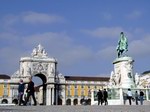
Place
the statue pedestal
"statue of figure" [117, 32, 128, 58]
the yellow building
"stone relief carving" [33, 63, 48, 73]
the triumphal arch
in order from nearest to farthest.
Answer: the statue pedestal, "statue of figure" [117, 32, 128, 58], the triumphal arch, "stone relief carving" [33, 63, 48, 73], the yellow building

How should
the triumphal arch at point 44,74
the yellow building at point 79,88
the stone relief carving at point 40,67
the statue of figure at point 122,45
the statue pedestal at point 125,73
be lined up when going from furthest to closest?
the yellow building at point 79,88
the stone relief carving at point 40,67
the triumphal arch at point 44,74
the statue of figure at point 122,45
the statue pedestal at point 125,73

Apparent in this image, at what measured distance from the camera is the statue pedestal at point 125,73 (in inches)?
1064

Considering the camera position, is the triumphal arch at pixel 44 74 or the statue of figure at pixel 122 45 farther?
the triumphal arch at pixel 44 74

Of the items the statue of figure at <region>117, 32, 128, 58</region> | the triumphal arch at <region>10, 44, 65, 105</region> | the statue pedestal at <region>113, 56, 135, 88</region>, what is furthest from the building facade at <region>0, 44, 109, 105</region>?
the statue pedestal at <region>113, 56, 135, 88</region>

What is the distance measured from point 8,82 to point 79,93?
63.5 ft

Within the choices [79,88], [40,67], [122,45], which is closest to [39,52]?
[40,67]

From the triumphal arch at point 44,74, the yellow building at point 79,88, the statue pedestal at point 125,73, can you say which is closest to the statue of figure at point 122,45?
the statue pedestal at point 125,73

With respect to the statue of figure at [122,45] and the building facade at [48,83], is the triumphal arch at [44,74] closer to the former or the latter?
the building facade at [48,83]

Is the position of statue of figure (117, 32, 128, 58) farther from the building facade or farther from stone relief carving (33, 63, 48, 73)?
stone relief carving (33, 63, 48, 73)

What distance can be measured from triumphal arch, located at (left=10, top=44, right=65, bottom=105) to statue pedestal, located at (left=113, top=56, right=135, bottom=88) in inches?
1813

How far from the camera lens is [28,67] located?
73.4 m

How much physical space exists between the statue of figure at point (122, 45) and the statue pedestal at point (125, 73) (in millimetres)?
1567

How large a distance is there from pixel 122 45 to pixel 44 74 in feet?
156

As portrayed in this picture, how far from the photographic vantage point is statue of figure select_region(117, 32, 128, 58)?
2950cm
